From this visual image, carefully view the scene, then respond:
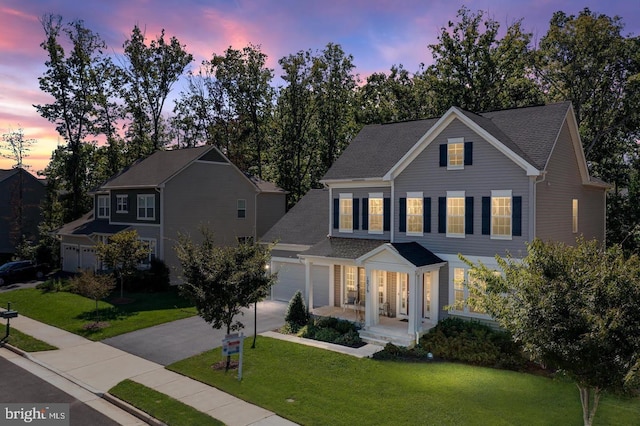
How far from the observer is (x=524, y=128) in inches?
821

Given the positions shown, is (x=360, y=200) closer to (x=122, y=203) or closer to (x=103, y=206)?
(x=122, y=203)

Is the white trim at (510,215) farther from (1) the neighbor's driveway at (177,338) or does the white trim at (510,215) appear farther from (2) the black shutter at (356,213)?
(1) the neighbor's driveway at (177,338)

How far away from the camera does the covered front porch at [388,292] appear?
18719 mm

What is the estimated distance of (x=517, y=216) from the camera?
18.3 metres

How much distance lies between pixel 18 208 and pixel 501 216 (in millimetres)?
45052

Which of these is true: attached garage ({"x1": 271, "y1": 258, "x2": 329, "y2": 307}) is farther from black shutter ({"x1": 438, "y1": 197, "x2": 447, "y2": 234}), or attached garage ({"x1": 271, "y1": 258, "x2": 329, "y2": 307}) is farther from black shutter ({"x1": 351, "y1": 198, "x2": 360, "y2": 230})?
black shutter ({"x1": 438, "y1": 197, "x2": 447, "y2": 234})

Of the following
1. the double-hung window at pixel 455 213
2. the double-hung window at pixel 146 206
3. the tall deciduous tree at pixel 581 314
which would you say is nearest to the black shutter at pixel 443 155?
the double-hung window at pixel 455 213

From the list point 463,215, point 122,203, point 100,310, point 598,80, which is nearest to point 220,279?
point 463,215

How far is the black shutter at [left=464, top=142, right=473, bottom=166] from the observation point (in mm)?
19625

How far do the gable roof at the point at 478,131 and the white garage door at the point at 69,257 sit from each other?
24379mm

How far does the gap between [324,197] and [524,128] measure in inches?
544

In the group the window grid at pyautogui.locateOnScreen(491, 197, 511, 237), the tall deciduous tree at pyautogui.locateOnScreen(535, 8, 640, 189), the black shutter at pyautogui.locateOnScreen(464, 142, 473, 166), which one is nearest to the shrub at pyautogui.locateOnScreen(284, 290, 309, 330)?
the window grid at pyautogui.locateOnScreen(491, 197, 511, 237)

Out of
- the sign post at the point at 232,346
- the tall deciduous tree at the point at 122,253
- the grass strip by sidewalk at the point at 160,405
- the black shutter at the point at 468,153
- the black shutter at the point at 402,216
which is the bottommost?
the grass strip by sidewalk at the point at 160,405

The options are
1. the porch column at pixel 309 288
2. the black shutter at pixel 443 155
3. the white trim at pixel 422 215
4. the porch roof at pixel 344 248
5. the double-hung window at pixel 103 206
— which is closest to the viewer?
the black shutter at pixel 443 155
